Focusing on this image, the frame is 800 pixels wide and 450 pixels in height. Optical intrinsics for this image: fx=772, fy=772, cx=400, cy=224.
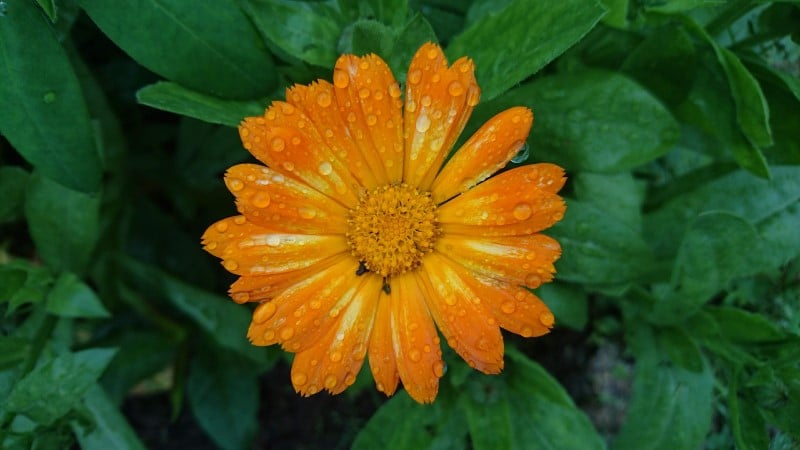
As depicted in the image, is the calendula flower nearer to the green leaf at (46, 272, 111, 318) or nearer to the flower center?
the flower center

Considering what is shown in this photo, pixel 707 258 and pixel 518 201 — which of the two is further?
pixel 707 258

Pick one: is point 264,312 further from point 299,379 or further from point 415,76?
point 415,76

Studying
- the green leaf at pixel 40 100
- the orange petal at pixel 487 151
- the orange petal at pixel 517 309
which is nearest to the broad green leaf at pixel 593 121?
the orange petal at pixel 487 151

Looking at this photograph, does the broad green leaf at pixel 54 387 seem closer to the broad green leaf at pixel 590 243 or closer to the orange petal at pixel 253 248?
the orange petal at pixel 253 248

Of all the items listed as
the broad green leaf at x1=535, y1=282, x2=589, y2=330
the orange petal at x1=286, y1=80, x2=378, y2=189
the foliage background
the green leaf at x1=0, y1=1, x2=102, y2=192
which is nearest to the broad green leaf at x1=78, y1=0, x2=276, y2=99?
the foliage background

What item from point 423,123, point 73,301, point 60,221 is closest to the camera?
point 423,123

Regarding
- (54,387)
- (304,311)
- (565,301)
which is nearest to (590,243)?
(565,301)

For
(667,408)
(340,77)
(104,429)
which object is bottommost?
(667,408)
